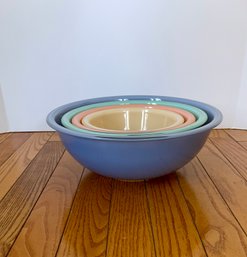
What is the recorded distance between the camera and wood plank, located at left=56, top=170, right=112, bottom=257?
51 centimetres

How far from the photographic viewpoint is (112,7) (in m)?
0.99

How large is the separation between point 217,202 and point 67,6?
778 mm

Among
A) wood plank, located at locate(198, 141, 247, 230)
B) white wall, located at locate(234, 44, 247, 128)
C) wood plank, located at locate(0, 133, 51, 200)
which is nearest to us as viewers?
wood plank, located at locate(198, 141, 247, 230)

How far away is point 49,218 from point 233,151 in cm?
60

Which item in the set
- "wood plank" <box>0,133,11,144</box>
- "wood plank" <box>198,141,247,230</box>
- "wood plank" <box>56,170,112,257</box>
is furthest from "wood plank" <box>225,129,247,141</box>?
"wood plank" <box>0,133,11,144</box>

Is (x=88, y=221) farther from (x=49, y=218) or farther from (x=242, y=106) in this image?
(x=242, y=106)

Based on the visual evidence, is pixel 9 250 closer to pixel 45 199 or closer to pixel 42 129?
pixel 45 199

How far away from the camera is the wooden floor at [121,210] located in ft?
1.69

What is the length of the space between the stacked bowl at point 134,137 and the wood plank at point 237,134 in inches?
11.9

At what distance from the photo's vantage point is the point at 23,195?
2.25 feet

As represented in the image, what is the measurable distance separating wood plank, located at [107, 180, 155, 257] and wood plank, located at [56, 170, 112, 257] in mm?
15

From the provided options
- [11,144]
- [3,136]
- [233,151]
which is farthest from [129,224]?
[3,136]

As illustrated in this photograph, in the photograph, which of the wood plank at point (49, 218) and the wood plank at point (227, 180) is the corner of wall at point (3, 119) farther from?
the wood plank at point (227, 180)

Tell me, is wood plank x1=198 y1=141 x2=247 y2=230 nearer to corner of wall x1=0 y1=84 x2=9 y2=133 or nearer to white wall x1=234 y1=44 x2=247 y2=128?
white wall x1=234 y1=44 x2=247 y2=128
